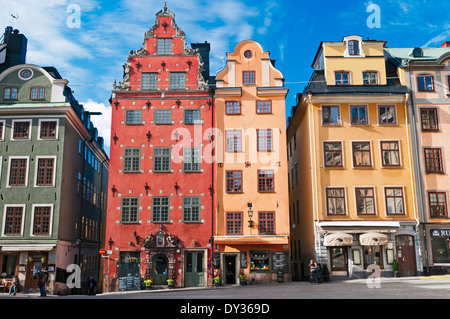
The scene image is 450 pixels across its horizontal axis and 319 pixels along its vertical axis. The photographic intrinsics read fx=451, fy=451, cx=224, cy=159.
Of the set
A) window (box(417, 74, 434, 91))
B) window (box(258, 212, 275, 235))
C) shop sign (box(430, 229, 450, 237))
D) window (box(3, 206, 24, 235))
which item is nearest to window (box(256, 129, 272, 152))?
window (box(258, 212, 275, 235))

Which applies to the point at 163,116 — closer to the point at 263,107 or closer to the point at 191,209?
the point at 191,209

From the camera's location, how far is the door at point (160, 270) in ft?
117

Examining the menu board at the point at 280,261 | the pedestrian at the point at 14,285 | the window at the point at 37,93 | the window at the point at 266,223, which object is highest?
the window at the point at 37,93

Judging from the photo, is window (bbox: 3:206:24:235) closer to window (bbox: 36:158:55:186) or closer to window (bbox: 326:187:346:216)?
window (bbox: 36:158:55:186)

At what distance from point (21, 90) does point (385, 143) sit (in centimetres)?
3141

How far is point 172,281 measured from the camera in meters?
34.7

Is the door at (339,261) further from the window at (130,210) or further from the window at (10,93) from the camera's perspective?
the window at (10,93)

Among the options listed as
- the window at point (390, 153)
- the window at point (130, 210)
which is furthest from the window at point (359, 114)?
the window at point (130, 210)

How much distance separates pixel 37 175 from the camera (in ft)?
123

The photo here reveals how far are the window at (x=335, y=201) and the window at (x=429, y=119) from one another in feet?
29.6

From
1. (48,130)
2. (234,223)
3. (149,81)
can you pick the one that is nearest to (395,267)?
(234,223)

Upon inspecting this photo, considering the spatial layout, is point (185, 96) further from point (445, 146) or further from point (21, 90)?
point (445, 146)

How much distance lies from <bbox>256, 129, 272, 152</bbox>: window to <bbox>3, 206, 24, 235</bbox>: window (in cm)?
2019

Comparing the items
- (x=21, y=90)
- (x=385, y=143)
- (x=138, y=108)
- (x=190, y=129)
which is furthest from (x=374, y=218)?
(x=21, y=90)
